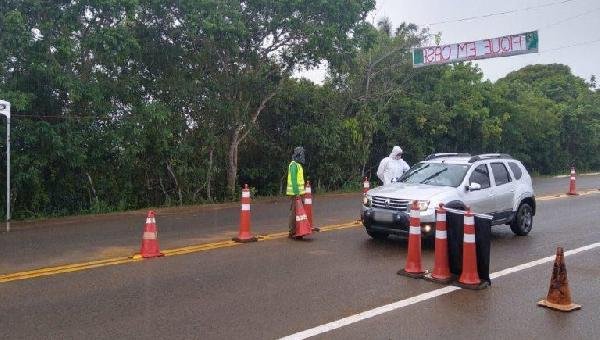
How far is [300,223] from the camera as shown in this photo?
11.3 meters

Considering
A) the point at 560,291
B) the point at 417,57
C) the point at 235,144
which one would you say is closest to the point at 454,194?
the point at 560,291

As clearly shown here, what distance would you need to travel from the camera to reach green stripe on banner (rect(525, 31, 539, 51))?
22344 mm

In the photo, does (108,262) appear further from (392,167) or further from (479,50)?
(479,50)

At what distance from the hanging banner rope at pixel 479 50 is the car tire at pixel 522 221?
469 inches

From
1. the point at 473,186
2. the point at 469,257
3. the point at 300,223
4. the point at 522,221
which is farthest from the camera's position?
the point at 522,221

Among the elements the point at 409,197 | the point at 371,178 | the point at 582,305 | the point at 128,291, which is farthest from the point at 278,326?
the point at 371,178

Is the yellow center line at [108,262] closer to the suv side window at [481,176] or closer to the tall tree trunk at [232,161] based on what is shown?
the suv side window at [481,176]

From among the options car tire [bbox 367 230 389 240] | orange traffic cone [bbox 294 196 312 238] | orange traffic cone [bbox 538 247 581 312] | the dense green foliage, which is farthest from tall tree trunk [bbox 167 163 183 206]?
orange traffic cone [bbox 538 247 581 312]

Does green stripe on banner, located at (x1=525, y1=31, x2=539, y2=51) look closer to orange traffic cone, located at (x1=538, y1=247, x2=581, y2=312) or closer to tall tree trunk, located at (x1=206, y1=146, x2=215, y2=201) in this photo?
tall tree trunk, located at (x1=206, y1=146, x2=215, y2=201)

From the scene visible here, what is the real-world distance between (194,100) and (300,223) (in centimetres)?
840

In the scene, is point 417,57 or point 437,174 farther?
point 417,57

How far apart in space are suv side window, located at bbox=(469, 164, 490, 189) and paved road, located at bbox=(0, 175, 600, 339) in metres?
1.48

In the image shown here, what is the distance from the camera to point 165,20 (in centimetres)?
1727

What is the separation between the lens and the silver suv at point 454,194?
10.3 metres
